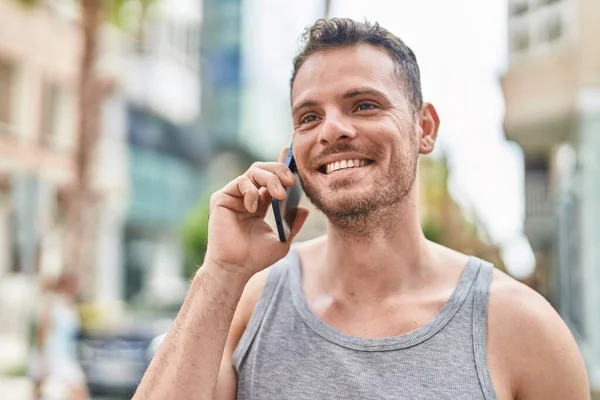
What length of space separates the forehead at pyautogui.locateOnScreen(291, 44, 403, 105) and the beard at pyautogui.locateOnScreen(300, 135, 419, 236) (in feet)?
0.47

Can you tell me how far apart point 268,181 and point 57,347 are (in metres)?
5.98

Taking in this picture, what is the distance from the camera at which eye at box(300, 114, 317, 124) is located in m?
1.89

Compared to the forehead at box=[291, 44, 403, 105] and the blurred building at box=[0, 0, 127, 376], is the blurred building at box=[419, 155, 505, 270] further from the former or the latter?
the blurred building at box=[0, 0, 127, 376]

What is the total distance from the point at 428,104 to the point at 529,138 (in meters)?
5.07

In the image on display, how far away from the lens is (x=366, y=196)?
1.79 metres

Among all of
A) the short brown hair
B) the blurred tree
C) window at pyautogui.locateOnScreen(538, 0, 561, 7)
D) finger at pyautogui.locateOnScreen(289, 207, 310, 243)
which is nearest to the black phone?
finger at pyautogui.locateOnScreen(289, 207, 310, 243)

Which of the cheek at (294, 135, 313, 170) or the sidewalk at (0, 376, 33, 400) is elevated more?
the cheek at (294, 135, 313, 170)

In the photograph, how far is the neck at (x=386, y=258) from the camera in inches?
74.5

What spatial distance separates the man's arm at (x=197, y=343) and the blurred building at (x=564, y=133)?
3.52m

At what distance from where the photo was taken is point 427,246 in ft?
6.41

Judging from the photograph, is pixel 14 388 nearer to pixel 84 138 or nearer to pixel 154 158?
pixel 84 138

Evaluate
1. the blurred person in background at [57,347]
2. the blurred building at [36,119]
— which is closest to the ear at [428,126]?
the blurred person in background at [57,347]

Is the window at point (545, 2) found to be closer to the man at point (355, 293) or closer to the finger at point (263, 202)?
the man at point (355, 293)

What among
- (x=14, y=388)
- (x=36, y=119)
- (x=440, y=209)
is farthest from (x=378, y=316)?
(x=440, y=209)
